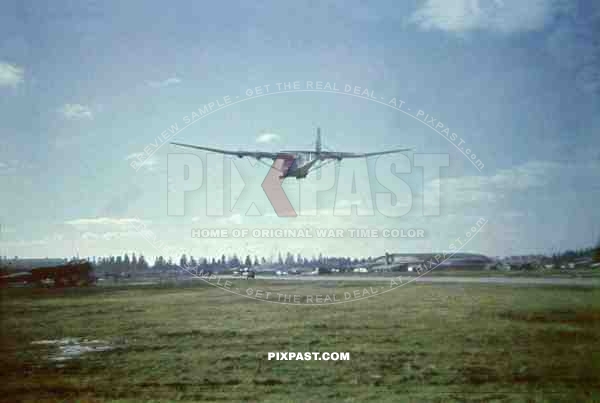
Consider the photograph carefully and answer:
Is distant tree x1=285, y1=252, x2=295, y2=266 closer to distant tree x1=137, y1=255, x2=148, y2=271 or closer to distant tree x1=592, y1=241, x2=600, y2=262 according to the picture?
distant tree x1=137, y1=255, x2=148, y2=271

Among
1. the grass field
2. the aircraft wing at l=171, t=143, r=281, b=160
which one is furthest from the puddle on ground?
the aircraft wing at l=171, t=143, r=281, b=160

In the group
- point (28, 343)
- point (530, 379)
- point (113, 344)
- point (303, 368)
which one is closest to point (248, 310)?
point (303, 368)

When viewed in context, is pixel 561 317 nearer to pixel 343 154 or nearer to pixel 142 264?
pixel 343 154

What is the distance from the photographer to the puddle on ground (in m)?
6.77

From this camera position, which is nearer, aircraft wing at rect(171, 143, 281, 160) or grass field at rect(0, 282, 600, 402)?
grass field at rect(0, 282, 600, 402)

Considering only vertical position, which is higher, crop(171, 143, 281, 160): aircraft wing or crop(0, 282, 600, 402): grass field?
crop(171, 143, 281, 160): aircraft wing

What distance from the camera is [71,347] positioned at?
702 centimetres

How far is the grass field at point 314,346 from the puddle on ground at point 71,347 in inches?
4.2

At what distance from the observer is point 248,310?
25.8ft

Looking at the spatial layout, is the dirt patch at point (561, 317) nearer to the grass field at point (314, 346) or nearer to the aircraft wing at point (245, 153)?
the grass field at point (314, 346)

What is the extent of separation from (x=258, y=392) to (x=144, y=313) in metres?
3.05

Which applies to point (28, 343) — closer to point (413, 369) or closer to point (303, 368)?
point (303, 368)

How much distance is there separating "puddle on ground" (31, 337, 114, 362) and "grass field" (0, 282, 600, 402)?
107mm

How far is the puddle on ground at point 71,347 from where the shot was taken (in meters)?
6.77
